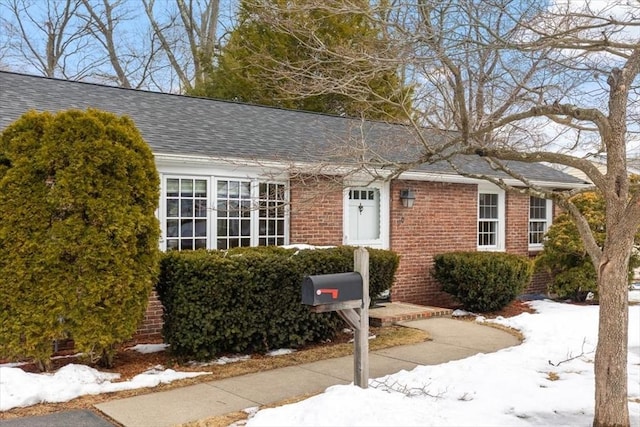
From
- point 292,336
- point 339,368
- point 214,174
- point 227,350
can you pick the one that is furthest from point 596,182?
point 214,174

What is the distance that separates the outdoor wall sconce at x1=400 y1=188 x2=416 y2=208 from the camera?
1105cm

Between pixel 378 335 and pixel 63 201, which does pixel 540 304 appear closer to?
A: pixel 378 335

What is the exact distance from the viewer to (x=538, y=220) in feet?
46.0

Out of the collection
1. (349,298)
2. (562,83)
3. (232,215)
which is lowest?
(349,298)

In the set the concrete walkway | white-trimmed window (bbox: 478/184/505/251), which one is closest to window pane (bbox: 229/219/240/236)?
the concrete walkway

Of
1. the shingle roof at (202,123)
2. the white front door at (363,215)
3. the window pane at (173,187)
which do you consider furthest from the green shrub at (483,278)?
the window pane at (173,187)

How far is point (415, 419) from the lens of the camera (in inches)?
183

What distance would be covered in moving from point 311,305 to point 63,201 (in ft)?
9.87

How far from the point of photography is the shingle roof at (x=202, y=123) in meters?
8.80

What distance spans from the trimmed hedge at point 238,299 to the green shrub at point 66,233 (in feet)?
1.93

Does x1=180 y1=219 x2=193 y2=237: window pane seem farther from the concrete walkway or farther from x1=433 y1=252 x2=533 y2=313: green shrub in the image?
x1=433 y1=252 x2=533 y2=313: green shrub

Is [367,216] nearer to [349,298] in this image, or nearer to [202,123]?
[202,123]

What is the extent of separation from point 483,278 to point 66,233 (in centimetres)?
712

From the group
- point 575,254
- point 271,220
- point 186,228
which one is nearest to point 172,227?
point 186,228
